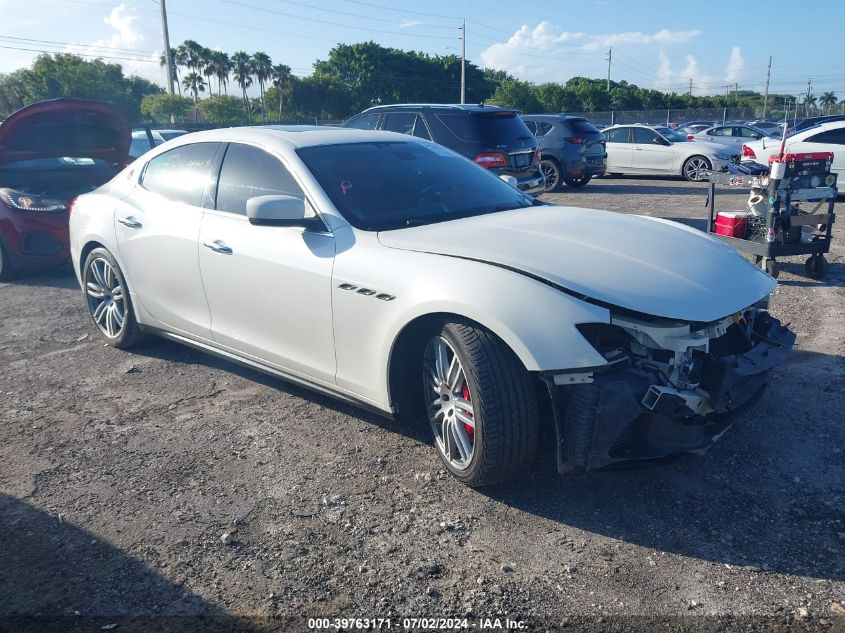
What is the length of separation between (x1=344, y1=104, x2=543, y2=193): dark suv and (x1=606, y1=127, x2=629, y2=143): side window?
324 inches

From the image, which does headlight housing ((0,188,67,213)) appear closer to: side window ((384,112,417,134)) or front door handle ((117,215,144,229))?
front door handle ((117,215,144,229))

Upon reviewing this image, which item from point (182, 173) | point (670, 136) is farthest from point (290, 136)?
point (670, 136)

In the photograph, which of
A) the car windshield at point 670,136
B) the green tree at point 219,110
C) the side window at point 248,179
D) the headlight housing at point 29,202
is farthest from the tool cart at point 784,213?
the green tree at point 219,110

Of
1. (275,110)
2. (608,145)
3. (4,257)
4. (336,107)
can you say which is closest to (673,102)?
(336,107)

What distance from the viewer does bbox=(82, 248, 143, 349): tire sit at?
5.31 m

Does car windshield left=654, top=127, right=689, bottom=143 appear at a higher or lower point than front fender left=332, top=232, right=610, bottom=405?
higher

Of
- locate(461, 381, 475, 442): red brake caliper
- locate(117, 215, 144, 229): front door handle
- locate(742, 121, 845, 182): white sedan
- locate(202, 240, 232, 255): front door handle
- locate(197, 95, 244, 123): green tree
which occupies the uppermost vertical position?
locate(197, 95, 244, 123): green tree

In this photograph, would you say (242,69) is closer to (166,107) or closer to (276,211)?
(166,107)

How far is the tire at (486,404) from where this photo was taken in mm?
3086

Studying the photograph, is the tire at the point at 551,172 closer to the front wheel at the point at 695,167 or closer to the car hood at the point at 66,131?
the front wheel at the point at 695,167

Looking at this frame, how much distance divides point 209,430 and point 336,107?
67.3 m

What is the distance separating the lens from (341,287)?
12.0 ft

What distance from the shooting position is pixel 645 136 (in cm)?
1792

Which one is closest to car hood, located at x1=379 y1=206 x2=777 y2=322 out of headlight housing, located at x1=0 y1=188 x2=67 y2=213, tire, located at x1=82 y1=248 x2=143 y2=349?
tire, located at x1=82 y1=248 x2=143 y2=349
